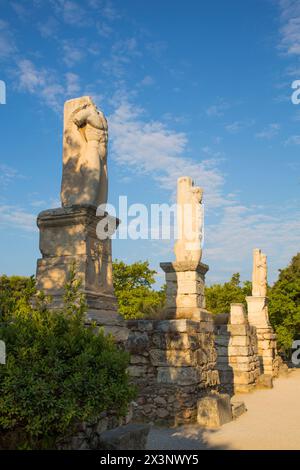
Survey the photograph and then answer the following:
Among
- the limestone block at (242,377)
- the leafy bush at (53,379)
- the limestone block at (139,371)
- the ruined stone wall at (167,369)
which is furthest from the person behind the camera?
the limestone block at (242,377)

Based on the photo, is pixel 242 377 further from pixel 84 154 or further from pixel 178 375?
pixel 84 154

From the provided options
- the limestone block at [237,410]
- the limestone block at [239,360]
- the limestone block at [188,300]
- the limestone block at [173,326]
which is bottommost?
the limestone block at [237,410]

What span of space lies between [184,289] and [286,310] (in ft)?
51.2

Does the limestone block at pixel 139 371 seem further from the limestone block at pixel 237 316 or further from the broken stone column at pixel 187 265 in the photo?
the limestone block at pixel 237 316

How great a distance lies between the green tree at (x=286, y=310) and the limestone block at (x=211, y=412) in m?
15.7

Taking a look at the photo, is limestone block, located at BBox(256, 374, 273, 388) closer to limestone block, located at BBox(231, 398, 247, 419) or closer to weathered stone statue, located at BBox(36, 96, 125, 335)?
limestone block, located at BBox(231, 398, 247, 419)

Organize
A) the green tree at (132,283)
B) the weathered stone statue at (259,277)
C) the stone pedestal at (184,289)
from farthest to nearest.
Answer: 1. the green tree at (132,283)
2. the weathered stone statue at (259,277)
3. the stone pedestal at (184,289)

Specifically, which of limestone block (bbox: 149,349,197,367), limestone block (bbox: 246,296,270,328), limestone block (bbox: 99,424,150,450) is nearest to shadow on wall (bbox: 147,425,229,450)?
limestone block (bbox: 149,349,197,367)

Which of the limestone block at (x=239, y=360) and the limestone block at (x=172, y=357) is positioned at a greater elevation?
the limestone block at (x=172, y=357)

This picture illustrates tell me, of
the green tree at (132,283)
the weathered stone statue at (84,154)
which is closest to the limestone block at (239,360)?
the weathered stone statue at (84,154)

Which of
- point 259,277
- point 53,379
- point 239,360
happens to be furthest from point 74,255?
point 259,277

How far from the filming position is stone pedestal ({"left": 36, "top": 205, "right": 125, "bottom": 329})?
5.14 meters

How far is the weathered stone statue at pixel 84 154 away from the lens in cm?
556

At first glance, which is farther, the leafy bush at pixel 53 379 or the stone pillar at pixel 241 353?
the stone pillar at pixel 241 353
